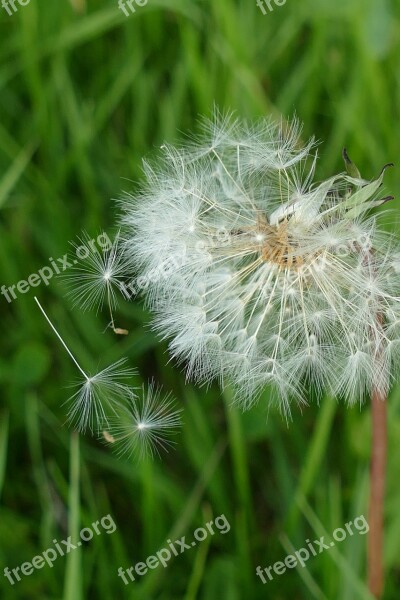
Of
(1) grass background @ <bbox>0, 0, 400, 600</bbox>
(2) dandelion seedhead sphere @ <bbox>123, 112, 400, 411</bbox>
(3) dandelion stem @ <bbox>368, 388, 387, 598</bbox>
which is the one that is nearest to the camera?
(2) dandelion seedhead sphere @ <bbox>123, 112, 400, 411</bbox>

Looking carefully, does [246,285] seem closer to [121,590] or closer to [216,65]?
[121,590]

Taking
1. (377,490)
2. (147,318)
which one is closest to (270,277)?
(377,490)

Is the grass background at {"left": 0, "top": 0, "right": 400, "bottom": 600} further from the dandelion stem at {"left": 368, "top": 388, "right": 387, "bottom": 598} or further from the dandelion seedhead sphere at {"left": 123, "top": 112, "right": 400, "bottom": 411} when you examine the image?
the dandelion seedhead sphere at {"left": 123, "top": 112, "right": 400, "bottom": 411}

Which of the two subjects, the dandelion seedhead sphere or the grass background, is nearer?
the dandelion seedhead sphere

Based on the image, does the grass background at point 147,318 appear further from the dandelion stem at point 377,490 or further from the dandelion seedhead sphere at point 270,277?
the dandelion seedhead sphere at point 270,277

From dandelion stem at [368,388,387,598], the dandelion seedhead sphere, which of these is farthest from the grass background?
the dandelion seedhead sphere

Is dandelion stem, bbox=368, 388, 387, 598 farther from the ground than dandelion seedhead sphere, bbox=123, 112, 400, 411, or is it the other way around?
dandelion seedhead sphere, bbox=123, 112, 400, 411

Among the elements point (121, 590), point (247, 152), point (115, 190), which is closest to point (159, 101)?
point (115, 190)

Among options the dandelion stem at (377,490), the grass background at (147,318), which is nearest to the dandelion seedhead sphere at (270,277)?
the dandelion stem at (377,490)
